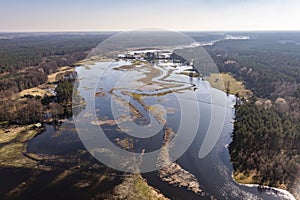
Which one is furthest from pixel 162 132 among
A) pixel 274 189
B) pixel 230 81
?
pixel 230 81

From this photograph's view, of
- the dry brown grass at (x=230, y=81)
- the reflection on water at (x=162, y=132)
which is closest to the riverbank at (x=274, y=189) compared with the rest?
the reflection on water at (x=162, y=132)

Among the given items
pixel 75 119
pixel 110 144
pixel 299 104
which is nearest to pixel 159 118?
pixel 110 144

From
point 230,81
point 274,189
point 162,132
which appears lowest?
point 274,189

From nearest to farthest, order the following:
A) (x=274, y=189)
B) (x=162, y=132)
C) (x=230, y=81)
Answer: (x=274, y=189)
(x=162, y=132)
(x=230, y=81)

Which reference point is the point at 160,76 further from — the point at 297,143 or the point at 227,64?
the point at 297,143

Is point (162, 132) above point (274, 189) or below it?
above

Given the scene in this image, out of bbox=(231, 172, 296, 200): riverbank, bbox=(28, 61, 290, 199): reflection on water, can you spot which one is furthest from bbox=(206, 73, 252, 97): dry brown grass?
bbox=(231, 172, 296, 200): riverbank

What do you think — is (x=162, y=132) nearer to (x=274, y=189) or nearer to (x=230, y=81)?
(x=274, y=189)

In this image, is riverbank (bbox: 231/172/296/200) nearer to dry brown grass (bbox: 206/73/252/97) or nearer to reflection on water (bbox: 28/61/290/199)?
reflection on water (bbox: 28/61/290/199)

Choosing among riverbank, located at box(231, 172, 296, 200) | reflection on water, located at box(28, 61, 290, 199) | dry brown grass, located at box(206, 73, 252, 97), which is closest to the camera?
riverbank, located at box(231, 172, 296, 200)

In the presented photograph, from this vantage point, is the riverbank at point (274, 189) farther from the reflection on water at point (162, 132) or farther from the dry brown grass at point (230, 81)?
the dry brown grass at point (230, 81)

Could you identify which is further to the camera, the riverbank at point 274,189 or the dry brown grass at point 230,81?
the dry brown grass at point 230,81
